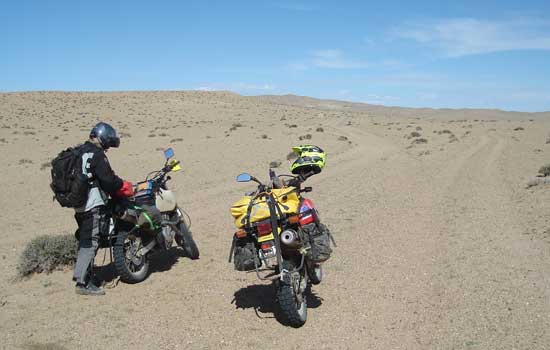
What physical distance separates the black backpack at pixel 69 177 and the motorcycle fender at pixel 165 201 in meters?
1.54

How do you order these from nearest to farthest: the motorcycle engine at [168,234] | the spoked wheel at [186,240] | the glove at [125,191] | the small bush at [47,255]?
the glove at [125,191]
the small bush at [47,255]
the motorcycle engine at [168,234]
the spoked wheel at [186,240]

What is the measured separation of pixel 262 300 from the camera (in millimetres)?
5902

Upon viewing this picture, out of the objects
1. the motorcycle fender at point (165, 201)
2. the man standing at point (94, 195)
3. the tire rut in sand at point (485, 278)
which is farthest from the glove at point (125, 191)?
the tire rut in sand at point (485, 278)

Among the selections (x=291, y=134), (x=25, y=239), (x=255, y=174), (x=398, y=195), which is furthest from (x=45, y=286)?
(x=291, y=134)

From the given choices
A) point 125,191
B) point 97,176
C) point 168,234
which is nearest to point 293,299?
point 125,191

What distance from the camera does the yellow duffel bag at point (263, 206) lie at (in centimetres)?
484

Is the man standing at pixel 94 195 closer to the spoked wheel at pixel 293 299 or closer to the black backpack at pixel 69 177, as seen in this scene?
the black backpack at pixel 69 177

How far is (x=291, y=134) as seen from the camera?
106ft

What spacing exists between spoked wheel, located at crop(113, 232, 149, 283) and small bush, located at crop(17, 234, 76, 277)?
128cm

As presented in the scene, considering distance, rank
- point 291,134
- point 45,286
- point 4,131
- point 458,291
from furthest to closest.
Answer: point 4,131, point 291,134, point 45,286, point 458,291

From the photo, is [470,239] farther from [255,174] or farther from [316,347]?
[255,174]

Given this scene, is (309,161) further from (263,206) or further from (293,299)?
(293,299)

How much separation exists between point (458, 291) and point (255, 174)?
1175 centimetres

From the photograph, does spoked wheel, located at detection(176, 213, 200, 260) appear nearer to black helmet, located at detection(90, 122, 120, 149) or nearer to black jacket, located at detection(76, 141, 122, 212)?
black jacket, located at detection(76, 141, 122, 212)
